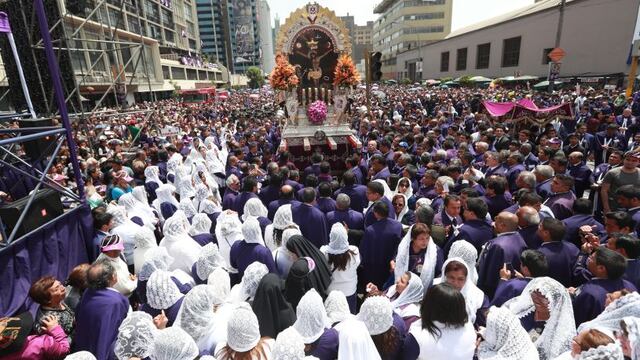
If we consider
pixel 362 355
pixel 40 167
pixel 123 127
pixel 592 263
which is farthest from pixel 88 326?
pixel 123 127

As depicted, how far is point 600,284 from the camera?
2729mm

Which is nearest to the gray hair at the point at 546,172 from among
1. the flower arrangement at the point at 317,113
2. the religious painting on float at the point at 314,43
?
the flower arrangement at the point at 317,113

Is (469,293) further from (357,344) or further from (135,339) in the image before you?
(135,339)

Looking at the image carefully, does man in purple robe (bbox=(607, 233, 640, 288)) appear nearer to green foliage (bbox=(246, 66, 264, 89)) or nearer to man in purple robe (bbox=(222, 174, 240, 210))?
man in purple robe (bbox=(222, 174, 240, 210))

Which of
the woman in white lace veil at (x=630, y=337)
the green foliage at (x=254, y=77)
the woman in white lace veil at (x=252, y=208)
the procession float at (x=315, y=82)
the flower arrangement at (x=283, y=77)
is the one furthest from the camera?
the green foliage at (x=254, y=77)

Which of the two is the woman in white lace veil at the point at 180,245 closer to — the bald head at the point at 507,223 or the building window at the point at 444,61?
the bald head at the point at 507,223

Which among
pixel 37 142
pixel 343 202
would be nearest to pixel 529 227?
pixel 343 202

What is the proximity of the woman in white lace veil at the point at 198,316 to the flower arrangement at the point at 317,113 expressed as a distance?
9614 mm

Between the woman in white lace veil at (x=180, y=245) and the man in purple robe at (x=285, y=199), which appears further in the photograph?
the man in purple robe at (x=285, y=199)

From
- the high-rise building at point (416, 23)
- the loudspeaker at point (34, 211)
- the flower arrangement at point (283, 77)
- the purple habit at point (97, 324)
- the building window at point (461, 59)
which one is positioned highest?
the high-rise building at point (416, 23)

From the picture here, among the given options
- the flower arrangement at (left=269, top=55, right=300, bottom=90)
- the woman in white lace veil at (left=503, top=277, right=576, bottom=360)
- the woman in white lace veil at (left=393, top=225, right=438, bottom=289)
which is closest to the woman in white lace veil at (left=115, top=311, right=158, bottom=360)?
the woman in white lace veil at (left=393, top=225, right=438, bottom=289)

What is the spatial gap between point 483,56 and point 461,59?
5229 mm

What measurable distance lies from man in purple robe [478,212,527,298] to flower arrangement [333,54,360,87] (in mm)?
9171

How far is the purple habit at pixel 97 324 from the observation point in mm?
2861
